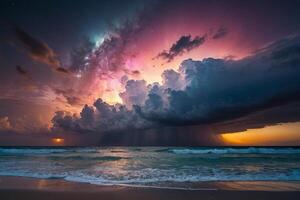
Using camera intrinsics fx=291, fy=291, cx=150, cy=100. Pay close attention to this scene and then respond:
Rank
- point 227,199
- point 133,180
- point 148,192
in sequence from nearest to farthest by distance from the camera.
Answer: point 227,199
point 148,192
point 133,180

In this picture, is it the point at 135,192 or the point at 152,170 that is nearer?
the point at 135,192

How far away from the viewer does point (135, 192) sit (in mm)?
9312

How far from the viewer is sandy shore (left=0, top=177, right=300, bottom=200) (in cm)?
847

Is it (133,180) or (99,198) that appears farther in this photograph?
(133,180)

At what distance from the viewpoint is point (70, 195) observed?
8.70 meters

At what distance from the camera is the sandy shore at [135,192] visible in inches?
333

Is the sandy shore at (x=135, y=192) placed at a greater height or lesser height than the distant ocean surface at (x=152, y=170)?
lesser

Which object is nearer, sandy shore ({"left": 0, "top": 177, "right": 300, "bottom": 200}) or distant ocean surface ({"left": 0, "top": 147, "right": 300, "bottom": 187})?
sandy shore ({"left": 0, "top": 177, "right": 300, "bottom": 200})

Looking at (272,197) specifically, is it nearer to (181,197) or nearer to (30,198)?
(181,197)

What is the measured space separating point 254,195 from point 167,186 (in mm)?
3133

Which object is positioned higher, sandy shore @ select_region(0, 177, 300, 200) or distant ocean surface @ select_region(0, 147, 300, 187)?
distant ocean surface @ select_region(0, 147, 300, 187)

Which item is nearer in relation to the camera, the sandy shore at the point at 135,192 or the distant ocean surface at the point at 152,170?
the sandy shore at the point at 135,192

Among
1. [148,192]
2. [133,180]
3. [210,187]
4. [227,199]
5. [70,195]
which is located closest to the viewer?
[227,199]

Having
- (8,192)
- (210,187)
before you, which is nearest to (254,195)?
(210,187)
